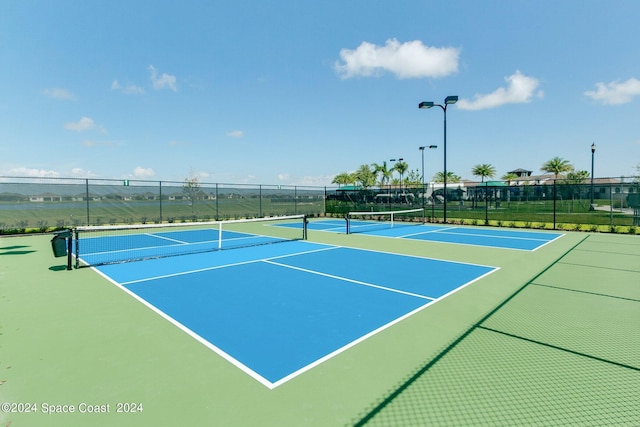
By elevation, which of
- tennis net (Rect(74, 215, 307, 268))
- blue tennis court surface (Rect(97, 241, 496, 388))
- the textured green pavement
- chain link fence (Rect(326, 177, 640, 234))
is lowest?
the textured green pavement

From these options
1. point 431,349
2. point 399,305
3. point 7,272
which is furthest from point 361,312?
point 7,272

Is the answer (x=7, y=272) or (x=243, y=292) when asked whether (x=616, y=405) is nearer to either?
(x=243, y=292)

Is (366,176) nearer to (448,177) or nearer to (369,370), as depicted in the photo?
(448,177)

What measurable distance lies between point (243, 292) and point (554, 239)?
1379 centimetres

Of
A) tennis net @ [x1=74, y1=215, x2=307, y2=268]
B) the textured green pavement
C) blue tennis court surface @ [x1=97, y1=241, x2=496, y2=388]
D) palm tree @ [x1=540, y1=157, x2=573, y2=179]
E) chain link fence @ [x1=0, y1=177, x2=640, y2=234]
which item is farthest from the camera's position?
palm tree @ [x1=540, y1=157, x2=573, y2=179]

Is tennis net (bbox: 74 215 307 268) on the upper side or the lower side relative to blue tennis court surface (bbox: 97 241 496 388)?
upper

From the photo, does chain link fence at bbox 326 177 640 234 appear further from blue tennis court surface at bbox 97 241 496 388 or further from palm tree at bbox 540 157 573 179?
palm tree at bbox 540 157 573 179

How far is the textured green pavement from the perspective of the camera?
3076 mm

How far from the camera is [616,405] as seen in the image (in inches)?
126

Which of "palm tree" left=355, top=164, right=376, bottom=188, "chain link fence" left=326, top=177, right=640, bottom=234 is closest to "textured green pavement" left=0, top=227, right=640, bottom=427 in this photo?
"chain link fence" left=326, top=177, right=640, bottom=234

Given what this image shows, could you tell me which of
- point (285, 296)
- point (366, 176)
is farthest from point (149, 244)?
point (366, 176)

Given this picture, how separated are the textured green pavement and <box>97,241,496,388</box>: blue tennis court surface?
28 cm

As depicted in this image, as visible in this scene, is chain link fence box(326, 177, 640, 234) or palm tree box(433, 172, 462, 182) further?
palm tree box(433, 172, 462, 182)

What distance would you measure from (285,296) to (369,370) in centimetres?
291
